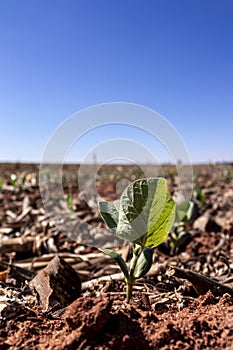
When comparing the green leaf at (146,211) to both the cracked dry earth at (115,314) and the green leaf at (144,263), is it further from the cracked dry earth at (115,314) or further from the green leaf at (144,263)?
the cracked dry earth at (115,314)

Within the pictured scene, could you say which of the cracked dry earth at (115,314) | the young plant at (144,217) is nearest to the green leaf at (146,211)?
the young plant at (144,217)

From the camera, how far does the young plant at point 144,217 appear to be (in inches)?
49.2

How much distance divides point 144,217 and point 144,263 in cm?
17

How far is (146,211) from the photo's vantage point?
1280 mm

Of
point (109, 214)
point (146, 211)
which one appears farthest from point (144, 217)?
point (109, 214)

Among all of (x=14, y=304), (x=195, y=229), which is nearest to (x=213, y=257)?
(x=195, y=229)

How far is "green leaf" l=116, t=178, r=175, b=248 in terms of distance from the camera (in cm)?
125

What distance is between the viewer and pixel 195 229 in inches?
163

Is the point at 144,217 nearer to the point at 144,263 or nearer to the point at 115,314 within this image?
the point at 144,263

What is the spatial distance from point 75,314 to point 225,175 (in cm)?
1222

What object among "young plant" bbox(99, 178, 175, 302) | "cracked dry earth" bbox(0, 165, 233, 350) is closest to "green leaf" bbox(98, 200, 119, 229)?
"young plant" bbox(99, 178, 175, 302)

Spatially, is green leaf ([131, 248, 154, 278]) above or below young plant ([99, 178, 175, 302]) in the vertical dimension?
below

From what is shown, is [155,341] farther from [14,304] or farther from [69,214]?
[69,214]

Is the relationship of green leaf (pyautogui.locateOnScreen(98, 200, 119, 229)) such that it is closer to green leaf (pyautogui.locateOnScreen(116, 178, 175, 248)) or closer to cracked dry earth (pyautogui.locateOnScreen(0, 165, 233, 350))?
green leaf (pyautogui.locateOnScreen(116, 178, 175, 248))
